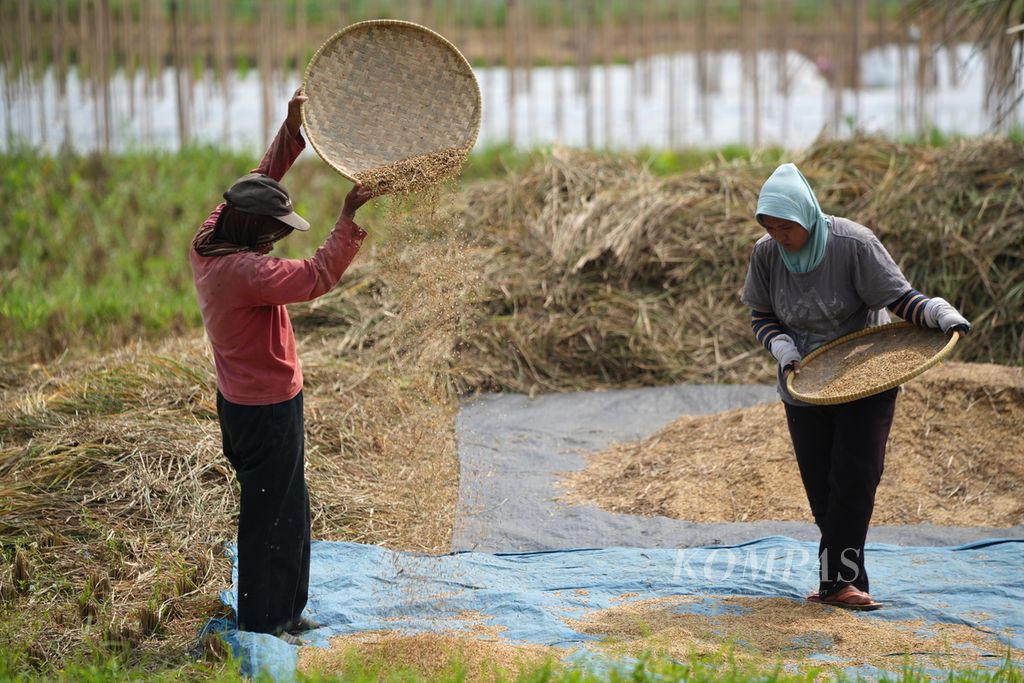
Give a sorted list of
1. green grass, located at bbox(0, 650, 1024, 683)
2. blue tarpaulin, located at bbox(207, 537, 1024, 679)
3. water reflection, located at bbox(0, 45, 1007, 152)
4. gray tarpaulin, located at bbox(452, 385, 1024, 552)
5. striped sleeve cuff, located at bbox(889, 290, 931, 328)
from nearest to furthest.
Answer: green grass, located at bbox(0, 650, 1024, 683) < striped sleeve cuff, located at bbox(889, 290, 931, 328) < blue tarpaulin, located at bbox(207, 537, 1024, 679) < gray tarpaulin, located at bbox(452, 385, 1024, 552) < water reflection, located at bbox(0, 45, 1007, 152)

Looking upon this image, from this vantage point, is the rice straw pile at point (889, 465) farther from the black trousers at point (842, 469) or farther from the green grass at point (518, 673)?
the green grass at point (518, 673)

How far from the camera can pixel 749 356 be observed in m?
6.20

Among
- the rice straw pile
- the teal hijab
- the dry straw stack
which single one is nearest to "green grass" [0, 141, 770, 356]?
the dry straw stack

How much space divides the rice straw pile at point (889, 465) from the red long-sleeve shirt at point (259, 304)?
1.80m

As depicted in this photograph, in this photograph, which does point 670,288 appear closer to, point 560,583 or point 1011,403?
point 1011,403

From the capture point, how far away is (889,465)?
4562mm

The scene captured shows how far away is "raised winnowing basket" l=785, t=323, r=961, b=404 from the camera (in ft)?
9.92

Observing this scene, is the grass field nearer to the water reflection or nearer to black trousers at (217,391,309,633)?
black trousers at (217,391,309,633)

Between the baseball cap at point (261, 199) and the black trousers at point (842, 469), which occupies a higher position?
the baseball cap at point (261, 199)

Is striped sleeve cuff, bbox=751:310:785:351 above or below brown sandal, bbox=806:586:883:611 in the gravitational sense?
above

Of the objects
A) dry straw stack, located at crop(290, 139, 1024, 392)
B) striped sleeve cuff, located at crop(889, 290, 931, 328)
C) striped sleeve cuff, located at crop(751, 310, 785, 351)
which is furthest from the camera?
dry straw stack, located at crop(290, 139, 1024, 392)

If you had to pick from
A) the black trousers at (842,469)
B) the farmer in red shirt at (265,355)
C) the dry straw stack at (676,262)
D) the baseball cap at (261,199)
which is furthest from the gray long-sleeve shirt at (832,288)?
the dry straw stack at (676,262)

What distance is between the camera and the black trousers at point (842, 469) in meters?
3.22

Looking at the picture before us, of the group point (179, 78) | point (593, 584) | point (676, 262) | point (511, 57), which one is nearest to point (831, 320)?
point (593, 584)
